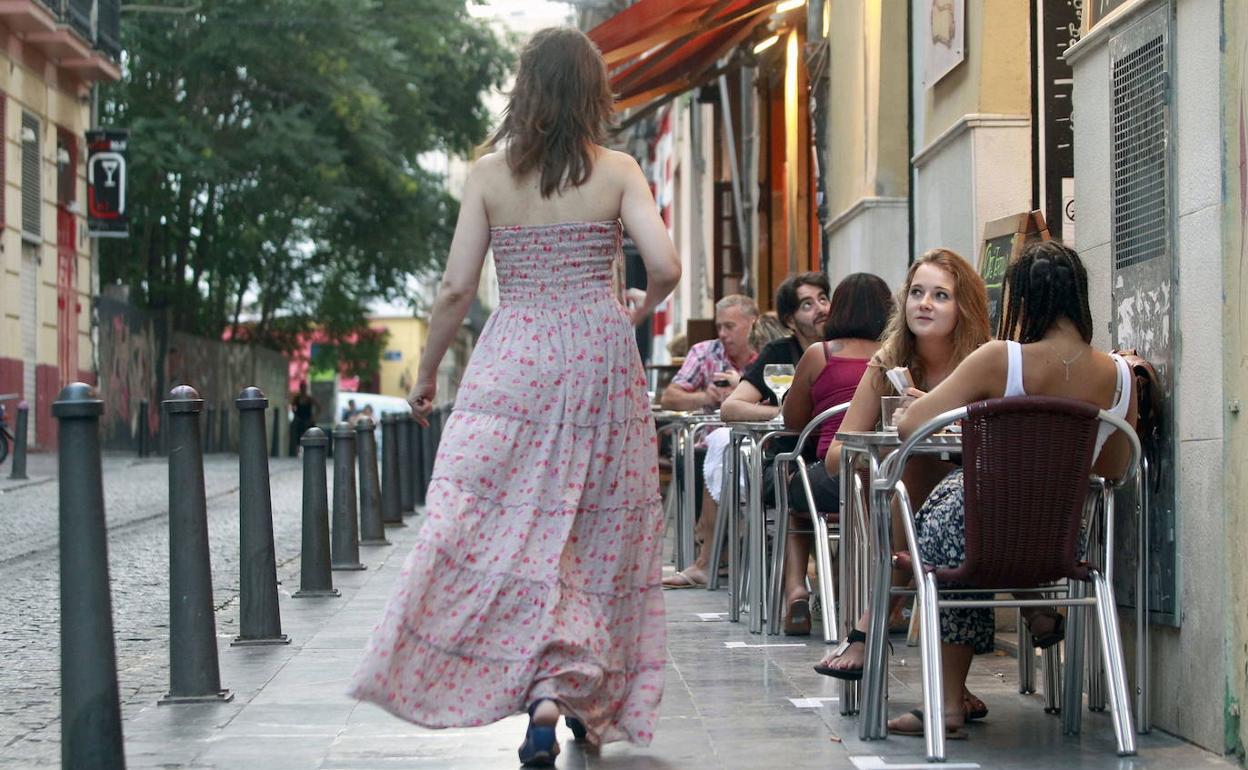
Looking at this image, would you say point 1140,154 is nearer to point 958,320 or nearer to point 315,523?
point 958,320

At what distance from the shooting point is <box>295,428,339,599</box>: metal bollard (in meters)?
9.02

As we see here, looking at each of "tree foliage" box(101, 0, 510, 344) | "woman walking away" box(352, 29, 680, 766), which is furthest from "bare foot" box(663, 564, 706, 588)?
"tree foliage" box(101, 0, 510, 344)

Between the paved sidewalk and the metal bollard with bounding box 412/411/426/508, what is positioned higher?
the metal bollard with bounding box 412/411/426/508

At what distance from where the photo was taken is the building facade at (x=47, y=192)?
26922 millimetres

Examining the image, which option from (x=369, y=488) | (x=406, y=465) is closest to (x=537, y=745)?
(x=369, y=488)

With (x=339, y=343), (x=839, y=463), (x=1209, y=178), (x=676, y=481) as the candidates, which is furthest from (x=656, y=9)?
(x=339, y=343)

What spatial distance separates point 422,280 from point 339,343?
4.69 meters

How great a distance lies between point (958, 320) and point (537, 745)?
6.91 feet

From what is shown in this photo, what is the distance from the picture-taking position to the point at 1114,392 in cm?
531

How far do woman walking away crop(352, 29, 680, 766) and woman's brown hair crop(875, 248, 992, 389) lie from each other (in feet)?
4.07

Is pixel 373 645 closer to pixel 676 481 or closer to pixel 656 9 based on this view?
pixel 676 481

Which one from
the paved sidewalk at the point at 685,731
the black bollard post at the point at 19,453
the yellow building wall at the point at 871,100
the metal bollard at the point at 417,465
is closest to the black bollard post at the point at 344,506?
the paved sidewalk at the point at 685,731

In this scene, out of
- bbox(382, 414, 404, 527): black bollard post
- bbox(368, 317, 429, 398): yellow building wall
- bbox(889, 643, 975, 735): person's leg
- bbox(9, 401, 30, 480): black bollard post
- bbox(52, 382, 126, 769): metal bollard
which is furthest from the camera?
bbox(368, 317, 429, 398): yellow building wall

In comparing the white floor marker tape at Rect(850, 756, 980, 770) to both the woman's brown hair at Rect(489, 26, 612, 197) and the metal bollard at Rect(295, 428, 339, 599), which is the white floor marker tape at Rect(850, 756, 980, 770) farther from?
the metal bollard at Rect(295, 428, 339, 599)
